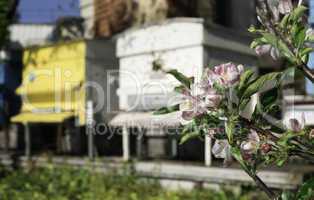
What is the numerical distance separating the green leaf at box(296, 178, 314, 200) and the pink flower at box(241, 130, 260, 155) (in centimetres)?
19

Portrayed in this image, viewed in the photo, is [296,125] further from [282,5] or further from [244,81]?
[282,5]

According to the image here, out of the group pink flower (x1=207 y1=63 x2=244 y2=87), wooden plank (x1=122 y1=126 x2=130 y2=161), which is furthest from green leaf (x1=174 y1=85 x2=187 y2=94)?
wooden plank (x1=122 y1=126 x2=130 y2=161)

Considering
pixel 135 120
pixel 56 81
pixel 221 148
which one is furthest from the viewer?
pixel 56 81

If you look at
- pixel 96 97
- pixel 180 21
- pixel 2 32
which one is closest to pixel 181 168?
pixel 180 21

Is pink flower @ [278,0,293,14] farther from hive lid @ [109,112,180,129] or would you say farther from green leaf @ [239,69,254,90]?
hive lid @ [109,112,180,129]

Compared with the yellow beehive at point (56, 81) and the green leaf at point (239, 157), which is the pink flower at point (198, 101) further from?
the yellow beehive at point (56, 81)

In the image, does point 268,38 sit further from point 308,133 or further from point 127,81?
point 127,81

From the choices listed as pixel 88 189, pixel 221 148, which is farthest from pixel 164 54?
pixel 221 148

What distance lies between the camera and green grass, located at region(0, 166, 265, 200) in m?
6.21

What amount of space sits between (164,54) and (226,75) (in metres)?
5.95

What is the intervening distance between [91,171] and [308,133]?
6.39 m

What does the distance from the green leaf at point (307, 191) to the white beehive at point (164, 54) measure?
497 centimetres

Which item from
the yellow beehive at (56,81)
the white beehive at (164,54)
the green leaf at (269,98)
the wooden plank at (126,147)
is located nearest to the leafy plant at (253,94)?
the green leaf at (269,98)

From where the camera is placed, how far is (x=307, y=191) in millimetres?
1559
